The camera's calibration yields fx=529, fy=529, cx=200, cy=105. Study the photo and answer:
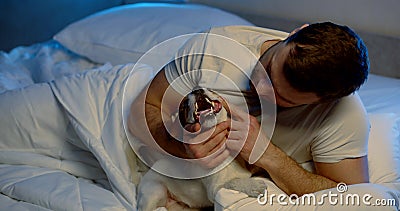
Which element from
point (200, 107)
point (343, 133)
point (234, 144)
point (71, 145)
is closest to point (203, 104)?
point (200, 107)

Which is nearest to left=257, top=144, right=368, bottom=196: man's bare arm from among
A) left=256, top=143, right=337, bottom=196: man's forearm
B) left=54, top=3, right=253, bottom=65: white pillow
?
left=256, top=143, right=337, bottom=196: man's forearm

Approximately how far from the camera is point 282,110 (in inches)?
45.2

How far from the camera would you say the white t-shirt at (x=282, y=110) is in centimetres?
114

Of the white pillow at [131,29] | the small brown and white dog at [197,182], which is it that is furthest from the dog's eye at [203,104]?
the white pillow at [131,29]

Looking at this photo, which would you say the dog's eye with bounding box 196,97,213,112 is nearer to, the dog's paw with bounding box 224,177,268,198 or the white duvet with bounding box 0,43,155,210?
the dog's paw with bounding box 224,177,268,198

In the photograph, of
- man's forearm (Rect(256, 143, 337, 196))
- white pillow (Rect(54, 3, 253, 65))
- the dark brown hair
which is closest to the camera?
the dark brown hair

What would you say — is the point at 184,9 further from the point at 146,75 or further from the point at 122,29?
the point at 146,75

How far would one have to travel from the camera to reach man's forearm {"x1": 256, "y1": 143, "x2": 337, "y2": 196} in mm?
1105

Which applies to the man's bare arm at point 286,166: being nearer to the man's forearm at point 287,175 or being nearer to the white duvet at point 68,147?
the man's forearm at point 287,175

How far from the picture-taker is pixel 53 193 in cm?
114

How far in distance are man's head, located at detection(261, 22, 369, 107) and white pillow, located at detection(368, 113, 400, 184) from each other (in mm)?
267

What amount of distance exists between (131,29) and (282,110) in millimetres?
1081

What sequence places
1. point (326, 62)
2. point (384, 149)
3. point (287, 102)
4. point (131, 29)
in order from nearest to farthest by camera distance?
point (326, 62) < point (287, 102) < point (384, 149) < point (131, 29)

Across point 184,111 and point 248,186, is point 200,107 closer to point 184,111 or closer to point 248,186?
point 184,111
